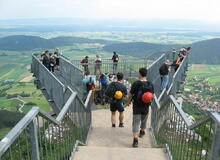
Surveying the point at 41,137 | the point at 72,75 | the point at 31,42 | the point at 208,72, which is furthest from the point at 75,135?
the point at 31,42

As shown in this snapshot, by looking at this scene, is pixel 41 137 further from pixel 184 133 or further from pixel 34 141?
pixel 184 133

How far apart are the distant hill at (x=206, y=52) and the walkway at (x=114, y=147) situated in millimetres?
A: 81879

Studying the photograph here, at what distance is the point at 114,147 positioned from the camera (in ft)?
16.2

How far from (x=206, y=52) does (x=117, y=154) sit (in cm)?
9061

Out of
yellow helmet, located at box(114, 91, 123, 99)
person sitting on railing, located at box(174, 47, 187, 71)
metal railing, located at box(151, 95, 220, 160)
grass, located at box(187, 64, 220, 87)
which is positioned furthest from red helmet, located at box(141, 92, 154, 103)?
grass, located at box(187, 64, 220, 87)

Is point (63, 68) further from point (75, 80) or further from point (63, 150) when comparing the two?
point (63, 150)

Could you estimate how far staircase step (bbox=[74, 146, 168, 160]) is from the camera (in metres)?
4.14

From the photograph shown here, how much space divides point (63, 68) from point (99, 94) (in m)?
3.14

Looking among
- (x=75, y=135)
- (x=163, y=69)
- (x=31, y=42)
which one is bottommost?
(x=31, y=42)

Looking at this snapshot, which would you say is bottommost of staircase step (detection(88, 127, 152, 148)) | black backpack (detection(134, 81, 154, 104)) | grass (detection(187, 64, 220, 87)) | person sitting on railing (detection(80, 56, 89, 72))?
grass (detection(187, 64, 220, 87))

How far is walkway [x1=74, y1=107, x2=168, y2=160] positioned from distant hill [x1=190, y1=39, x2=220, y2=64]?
8188 cm

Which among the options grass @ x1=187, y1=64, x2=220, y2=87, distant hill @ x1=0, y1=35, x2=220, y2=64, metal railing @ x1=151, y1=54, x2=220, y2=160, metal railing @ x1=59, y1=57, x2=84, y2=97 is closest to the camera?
metal railing @ x1=151, y1=54, x2=220, y2=160

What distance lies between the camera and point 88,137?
232 inches

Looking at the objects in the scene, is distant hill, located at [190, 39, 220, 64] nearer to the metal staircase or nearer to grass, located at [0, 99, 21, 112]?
grass, located at [0, 99, 21, 112]
